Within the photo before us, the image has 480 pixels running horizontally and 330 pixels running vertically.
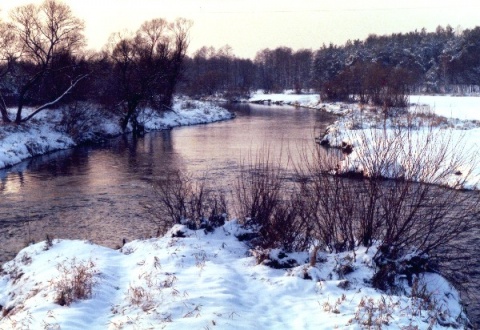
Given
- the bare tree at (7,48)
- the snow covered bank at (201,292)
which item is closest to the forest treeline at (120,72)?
the bare tree at (7,48)

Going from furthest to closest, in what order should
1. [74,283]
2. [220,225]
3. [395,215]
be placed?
[220,225]
[395,215]
[74,283]

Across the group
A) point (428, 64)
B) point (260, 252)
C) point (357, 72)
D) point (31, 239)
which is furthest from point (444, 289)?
point (428, 64)

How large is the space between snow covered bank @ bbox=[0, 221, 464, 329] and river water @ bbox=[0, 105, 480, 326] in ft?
6.55

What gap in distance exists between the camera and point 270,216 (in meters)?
9.35

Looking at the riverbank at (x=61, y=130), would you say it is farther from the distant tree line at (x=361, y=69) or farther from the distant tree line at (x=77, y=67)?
the distant tree line at (x=361, y=69)

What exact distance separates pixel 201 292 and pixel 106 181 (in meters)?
12.5

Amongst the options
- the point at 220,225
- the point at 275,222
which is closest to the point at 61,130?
the point at 220,225

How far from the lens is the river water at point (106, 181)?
38.9ft

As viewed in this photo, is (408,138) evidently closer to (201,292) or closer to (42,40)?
(201,292)

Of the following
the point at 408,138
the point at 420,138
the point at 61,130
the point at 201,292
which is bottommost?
the point at 201,292

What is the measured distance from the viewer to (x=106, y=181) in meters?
17.8

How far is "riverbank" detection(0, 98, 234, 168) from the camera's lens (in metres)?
23.7

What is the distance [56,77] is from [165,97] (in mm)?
11331

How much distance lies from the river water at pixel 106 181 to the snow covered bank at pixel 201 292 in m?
2.00
